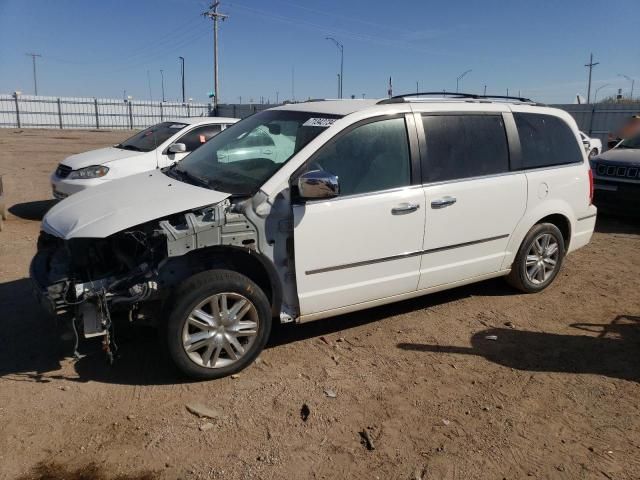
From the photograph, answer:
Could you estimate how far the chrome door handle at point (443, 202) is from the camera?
443 cm

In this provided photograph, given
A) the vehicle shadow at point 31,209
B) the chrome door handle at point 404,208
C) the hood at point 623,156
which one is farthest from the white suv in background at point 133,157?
the hood at point 623,156

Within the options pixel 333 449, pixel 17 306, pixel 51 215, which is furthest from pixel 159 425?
pixel 17 306

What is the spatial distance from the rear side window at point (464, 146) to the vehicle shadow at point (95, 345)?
1347mm

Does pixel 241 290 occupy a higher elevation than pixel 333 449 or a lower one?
higher

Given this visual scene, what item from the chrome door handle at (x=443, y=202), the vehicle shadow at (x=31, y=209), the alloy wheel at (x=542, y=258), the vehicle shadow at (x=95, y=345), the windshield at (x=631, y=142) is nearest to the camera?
the vehicle shadow at (x=95, y=345)

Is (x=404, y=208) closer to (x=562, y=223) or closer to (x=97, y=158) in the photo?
(x=562, y=223)

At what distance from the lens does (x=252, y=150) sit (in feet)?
14.6

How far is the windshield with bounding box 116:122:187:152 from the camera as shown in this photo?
910cm

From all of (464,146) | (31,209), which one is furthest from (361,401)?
(31,209)

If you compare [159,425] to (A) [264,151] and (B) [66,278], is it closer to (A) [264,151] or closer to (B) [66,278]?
(B) [66,278]

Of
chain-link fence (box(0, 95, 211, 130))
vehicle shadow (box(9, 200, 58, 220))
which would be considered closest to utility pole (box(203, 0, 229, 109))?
chain-link fence (box(0, 95, 211, 130))

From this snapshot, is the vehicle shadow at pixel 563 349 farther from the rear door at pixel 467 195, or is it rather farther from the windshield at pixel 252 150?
the windshield at pixel 252 150

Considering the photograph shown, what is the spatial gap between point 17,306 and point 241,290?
2.58m

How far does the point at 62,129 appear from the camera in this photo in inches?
1613
